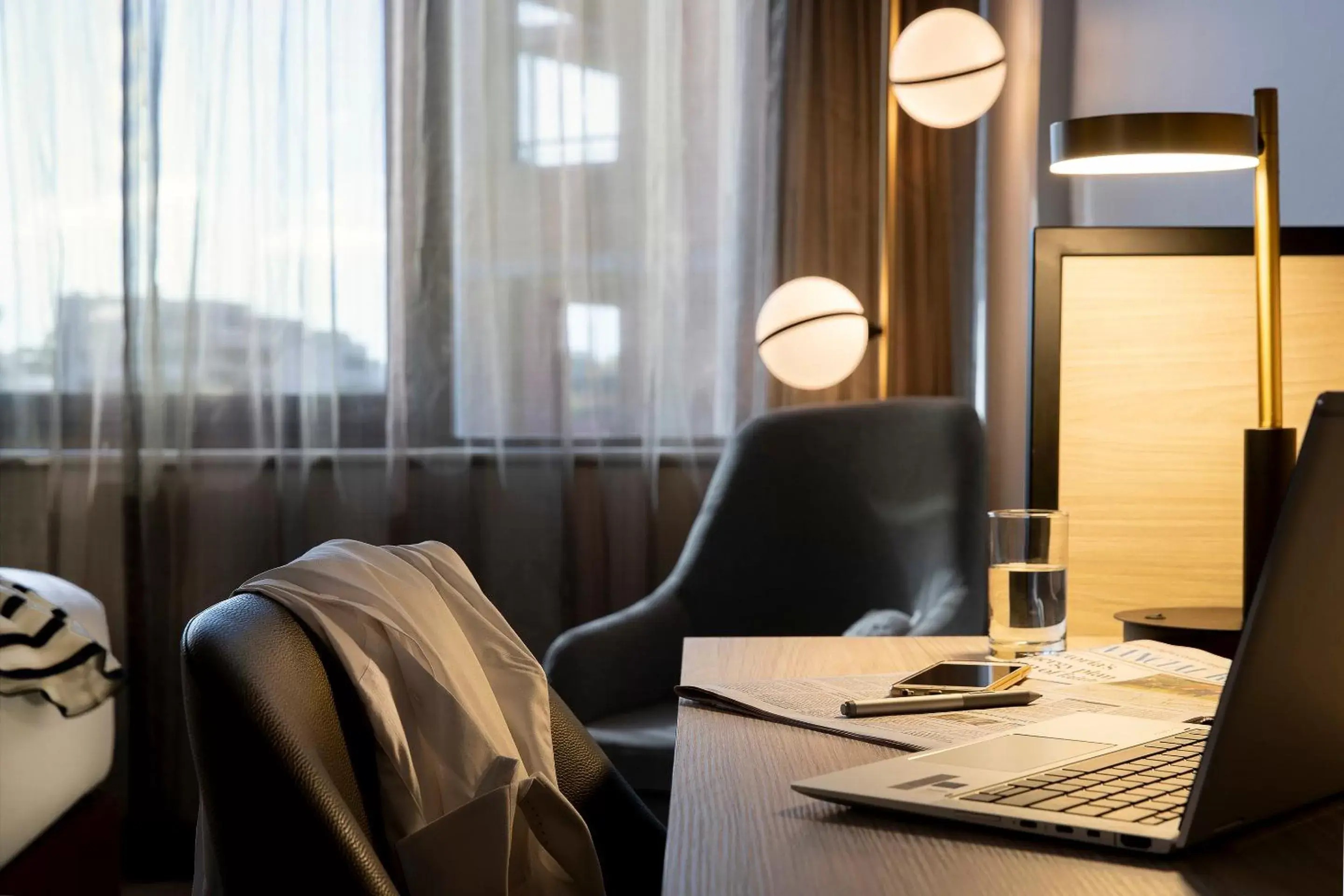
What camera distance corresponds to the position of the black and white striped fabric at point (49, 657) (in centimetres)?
193

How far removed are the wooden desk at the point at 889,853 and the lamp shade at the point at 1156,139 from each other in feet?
2.30

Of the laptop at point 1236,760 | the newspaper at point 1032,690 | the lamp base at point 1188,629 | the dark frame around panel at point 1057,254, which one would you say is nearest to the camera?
the laptop at point 1236,760

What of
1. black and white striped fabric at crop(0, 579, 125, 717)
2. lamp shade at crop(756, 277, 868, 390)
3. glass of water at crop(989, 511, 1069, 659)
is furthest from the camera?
lamp shade at crop(756, 277, 868, 390)

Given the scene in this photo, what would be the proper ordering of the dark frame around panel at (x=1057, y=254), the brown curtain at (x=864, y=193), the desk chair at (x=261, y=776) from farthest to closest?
the brown curtain at (x=864, y=193) < the dark frame around panel at (x=1057, y=254) < the desk chair at (x=261, y=776)

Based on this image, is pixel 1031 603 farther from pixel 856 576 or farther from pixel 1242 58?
pixel 1242 58

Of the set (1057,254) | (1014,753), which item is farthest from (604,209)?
(1014,753)

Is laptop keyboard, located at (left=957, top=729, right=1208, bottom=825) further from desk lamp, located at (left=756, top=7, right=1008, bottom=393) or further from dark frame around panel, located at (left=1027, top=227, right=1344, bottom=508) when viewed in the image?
desk lamp, located at (left=756, top=7, right=1008, bottom=393)

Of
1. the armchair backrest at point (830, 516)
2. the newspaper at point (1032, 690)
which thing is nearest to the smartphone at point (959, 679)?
the newspaper at point (1032, 690)

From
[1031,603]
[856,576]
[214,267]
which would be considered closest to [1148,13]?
[856,576]

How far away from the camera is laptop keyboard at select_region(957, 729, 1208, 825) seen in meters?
0.61

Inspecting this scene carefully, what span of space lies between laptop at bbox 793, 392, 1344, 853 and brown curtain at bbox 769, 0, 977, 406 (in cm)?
209

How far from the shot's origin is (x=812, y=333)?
7.56ft

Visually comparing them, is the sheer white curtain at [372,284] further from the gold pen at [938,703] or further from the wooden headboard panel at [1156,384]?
the gold pen at [938,703]

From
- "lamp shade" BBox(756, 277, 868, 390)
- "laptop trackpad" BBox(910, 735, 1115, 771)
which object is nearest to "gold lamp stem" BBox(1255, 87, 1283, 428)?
"laptop trackpad" BBox(910, 735, 1115, 771)
